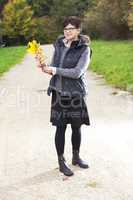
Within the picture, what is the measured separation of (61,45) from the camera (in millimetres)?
6996

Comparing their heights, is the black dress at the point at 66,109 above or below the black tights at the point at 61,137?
above

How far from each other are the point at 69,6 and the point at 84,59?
66160 millimetres

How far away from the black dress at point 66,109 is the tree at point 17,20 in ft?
197

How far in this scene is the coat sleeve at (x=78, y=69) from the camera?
682 centimetres

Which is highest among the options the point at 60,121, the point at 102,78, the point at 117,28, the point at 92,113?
the point at 60,121

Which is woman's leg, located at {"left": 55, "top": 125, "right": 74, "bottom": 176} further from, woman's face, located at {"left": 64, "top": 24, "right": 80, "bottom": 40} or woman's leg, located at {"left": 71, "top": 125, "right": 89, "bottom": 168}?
woman's face, located at {"left": 64, "top": 24, "right": 80, "bottom": 40}

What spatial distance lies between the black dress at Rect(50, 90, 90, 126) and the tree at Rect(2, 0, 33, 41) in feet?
197

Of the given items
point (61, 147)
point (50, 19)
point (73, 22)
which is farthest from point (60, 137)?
point (50, 19)

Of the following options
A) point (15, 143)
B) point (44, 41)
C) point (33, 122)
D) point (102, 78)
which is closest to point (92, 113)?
point (33, 122)

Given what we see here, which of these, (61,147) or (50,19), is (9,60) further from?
(50,19)

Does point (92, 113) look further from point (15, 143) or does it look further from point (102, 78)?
point (102, 78)

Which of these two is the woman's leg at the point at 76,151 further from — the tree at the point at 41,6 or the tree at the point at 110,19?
the tree at the point at 41,6

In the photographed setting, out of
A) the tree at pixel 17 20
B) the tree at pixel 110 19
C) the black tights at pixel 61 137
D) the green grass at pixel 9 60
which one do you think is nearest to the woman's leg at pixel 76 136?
the black tights at pixel 61 137

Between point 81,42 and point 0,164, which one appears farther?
point 0,164
